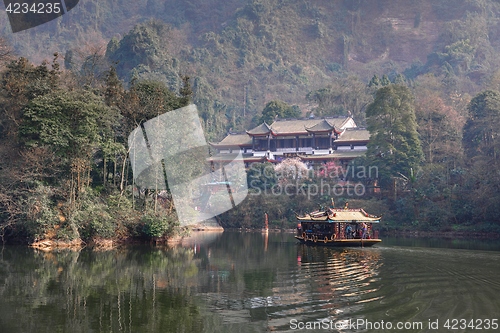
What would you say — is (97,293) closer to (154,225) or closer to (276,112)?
(154,225)

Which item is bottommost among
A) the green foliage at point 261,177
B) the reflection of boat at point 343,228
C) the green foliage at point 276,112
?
the reflection of boat at point 343,228

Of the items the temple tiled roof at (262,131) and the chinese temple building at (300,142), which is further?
the temple tiled roof at (262,131)

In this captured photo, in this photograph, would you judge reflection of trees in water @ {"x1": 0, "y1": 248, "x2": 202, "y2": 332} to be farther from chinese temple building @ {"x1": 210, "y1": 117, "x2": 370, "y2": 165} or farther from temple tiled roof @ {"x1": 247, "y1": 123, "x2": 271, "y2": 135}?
temple tiled roof @ {"x1": 247, "y1": 123, "x2": 271, "y2": 135}

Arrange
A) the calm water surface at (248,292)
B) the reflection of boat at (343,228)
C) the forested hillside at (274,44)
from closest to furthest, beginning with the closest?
the calm water surface at (248,292) → the reflection of boat at (343,228) → the forested hillside at (274,44)

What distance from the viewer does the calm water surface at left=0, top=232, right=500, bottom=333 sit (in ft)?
37.6

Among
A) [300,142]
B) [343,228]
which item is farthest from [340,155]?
[343,228]

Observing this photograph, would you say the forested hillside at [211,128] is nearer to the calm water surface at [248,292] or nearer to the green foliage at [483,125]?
the green foliage at [483,125]

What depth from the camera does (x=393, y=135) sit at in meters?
42.8

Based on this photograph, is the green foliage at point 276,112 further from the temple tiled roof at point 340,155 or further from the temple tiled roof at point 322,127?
the temple tiled roof at point 340,155

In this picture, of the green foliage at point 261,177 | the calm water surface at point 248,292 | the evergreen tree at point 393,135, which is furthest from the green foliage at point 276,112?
the calm water surface at point 248,292

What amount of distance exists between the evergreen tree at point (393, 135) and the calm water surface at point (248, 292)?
1876 centimetres

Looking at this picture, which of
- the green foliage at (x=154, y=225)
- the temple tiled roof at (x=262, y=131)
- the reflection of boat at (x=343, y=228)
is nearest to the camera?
the reflection of boat at (x=343, y=228)

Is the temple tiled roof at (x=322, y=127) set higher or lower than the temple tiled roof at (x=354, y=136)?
higher

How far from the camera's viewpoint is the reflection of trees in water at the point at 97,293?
11.5m
